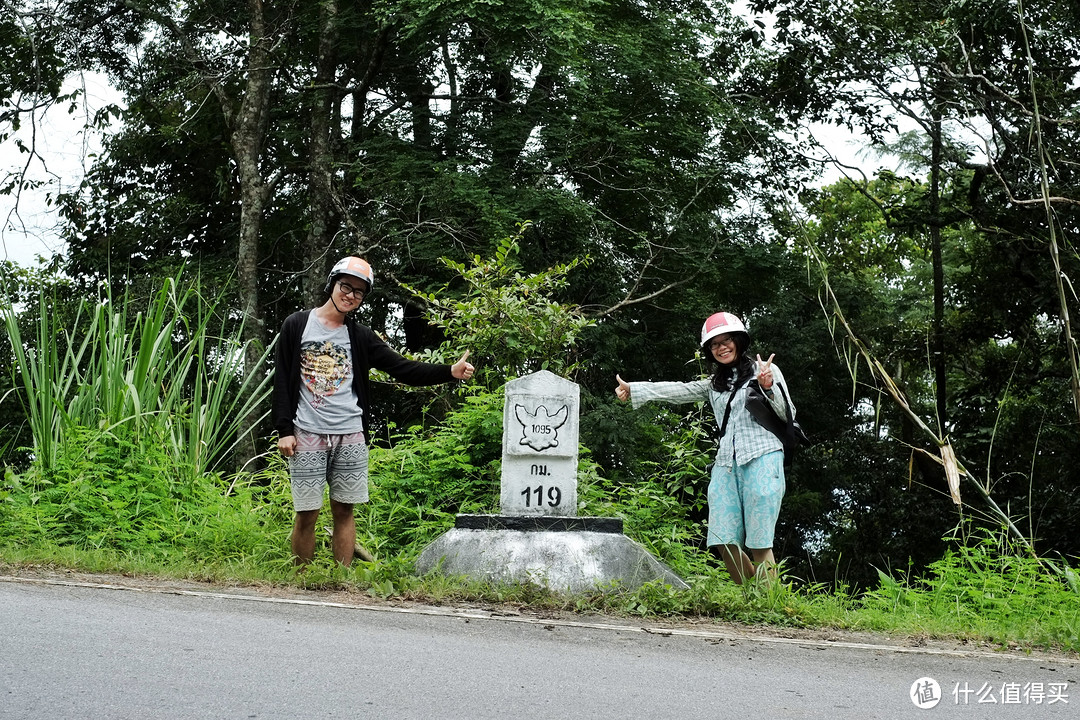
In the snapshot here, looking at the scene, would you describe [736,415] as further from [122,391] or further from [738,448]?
[122,391]

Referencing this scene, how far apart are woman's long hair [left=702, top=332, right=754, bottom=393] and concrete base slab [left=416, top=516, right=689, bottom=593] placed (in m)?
1.04

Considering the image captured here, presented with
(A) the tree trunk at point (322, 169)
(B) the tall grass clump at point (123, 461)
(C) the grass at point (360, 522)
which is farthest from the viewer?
(A) the tree trunk at point (322, 169)

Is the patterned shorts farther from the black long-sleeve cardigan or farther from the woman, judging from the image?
the woman

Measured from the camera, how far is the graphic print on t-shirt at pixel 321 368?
6062 mm

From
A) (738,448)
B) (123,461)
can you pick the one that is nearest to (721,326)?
(738,448)

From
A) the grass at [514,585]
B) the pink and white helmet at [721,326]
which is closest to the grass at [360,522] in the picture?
the grass at [514,585]

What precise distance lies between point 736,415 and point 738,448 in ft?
0.61

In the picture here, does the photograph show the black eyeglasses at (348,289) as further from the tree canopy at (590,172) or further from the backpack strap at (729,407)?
the tree canopy at (590,172)

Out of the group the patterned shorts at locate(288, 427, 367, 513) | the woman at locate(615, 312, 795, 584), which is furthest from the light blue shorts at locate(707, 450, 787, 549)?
the patterned shorts at locate(288, 427, 367, 513)

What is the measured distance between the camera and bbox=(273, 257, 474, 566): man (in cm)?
606

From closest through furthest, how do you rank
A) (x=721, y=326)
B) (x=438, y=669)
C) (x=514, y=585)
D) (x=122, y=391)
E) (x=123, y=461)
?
1. (x=438, y=669)
2. (x=514, y=585)
3. (x=721, y=326)
4. (x=123, y=461)
5. (x=122, y=391)

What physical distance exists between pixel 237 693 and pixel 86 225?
17283 mm

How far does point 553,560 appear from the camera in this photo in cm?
613
